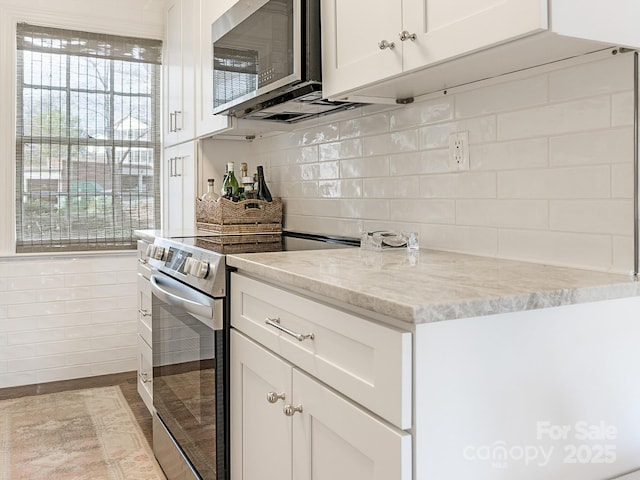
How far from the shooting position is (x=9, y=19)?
3.28 metres

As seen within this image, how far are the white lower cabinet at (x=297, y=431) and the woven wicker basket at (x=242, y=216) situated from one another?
110cm

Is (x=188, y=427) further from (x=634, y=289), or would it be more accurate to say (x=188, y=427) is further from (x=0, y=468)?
(x=634, y=289)

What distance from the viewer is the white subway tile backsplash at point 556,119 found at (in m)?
1.30

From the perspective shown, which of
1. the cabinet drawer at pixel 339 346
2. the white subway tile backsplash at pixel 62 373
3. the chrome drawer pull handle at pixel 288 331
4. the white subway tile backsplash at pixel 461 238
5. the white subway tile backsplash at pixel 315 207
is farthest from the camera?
the white subway tile backsplash at pixel 62 373

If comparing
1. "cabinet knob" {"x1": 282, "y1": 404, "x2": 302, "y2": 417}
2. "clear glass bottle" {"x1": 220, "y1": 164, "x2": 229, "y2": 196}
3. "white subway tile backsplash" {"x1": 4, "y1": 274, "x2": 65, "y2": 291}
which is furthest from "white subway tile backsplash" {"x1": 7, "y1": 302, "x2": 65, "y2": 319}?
"cabinet knob" {"x1": 282, "y1": 404, "x2": 302, "y2": 417}

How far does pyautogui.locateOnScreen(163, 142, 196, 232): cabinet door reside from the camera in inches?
122

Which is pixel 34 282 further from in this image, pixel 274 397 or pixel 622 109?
pixel 622 109

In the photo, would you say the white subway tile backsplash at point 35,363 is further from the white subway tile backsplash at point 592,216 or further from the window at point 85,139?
the white subway tile backsplash at point 592,216

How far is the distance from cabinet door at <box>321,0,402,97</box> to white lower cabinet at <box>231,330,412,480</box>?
77cm

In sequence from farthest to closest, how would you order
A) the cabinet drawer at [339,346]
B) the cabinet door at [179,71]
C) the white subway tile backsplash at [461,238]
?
1. the cabinet door at [179,71]
2. the white subway tile backsplash at [461,238]
3. the cabinet drawer at [339,346]

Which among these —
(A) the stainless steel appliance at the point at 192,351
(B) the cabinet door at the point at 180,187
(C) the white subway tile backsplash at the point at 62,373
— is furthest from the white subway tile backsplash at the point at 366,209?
(C) the white subway tile backsplash at the point at 62,373

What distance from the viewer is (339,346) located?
3.58ft

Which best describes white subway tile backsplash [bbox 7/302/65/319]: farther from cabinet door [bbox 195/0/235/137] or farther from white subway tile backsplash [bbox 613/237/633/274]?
white subway tile backsplash [bbox 613/237/633/274]

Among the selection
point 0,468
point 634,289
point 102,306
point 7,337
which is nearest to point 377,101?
point 634,289
